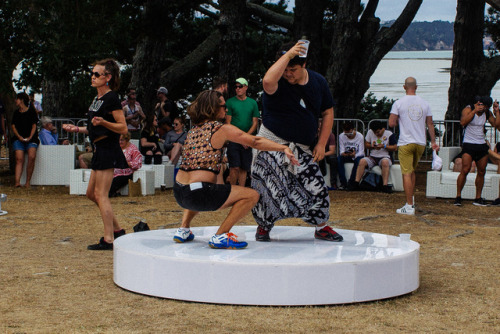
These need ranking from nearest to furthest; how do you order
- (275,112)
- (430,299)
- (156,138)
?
Answer: (430,299), (275,112), (156,138)

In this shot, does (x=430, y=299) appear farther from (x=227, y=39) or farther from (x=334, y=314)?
(x=227, y=39)

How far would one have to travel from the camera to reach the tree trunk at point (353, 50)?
18.5m

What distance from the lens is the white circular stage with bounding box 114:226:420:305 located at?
5145mm

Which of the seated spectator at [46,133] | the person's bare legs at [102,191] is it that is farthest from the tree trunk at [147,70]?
the person's bare legs at [102,191]

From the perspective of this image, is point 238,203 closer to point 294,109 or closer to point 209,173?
point 209,173

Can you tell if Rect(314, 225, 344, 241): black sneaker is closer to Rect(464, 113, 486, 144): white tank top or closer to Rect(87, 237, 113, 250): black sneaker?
Rect(87, 237, 113, 250): black sneaker

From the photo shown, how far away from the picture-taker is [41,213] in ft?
34.8

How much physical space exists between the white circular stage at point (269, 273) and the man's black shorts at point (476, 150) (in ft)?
20.0

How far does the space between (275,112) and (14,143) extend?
9.52 metres

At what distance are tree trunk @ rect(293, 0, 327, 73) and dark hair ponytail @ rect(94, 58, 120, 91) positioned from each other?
443 inches

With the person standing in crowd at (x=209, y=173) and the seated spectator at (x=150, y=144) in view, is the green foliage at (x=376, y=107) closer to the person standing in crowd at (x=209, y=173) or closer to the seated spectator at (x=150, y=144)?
the seated spectator at (x=150, y=144)

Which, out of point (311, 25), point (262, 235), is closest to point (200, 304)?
point (262, 235)

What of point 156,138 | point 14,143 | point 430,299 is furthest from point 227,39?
point 430,299

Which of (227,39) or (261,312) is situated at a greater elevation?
(227,39)
